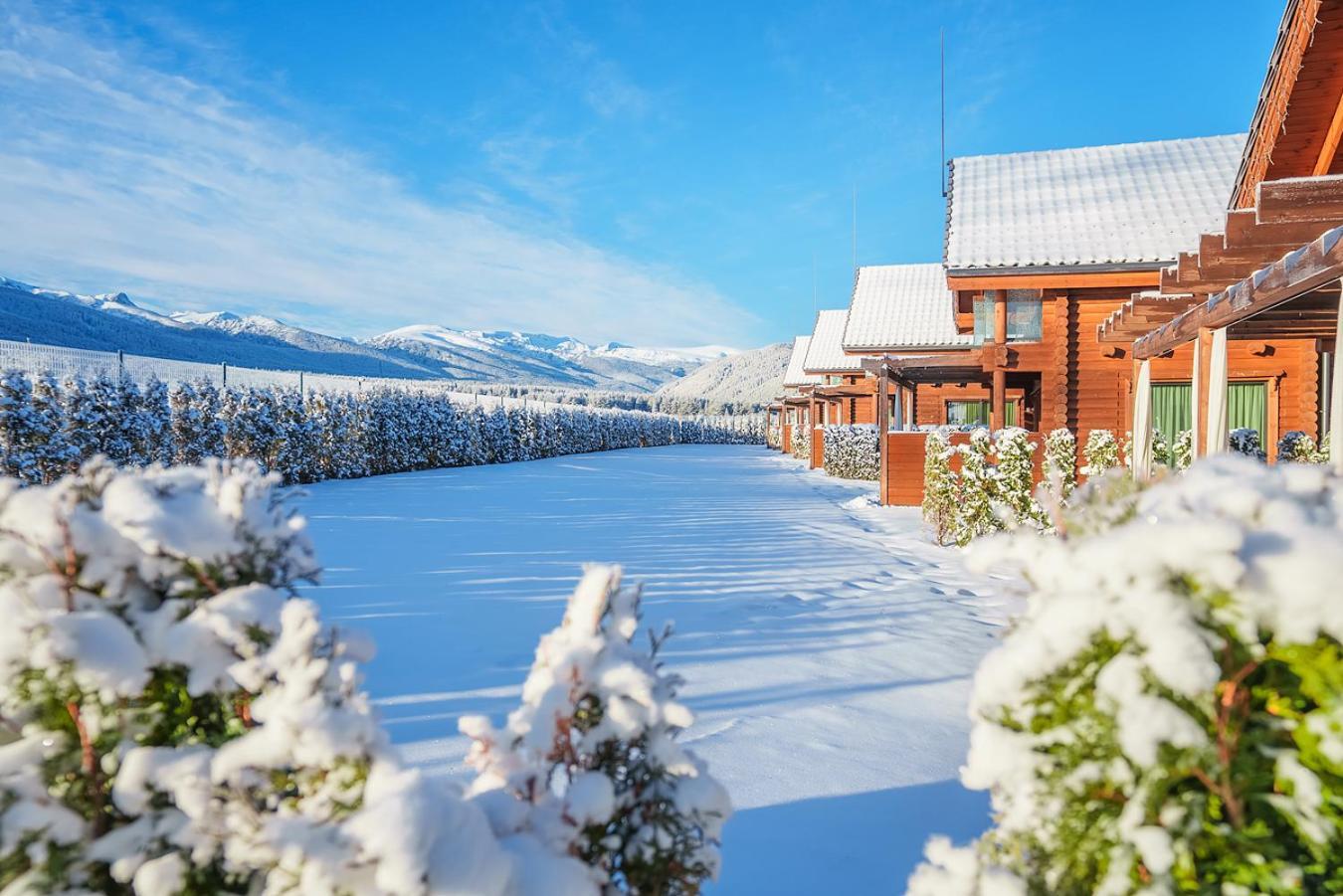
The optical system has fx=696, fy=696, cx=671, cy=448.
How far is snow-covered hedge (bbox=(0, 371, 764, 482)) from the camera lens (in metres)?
10.3

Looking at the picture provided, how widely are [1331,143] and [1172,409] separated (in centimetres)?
571

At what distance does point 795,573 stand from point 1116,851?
5621 millimetres

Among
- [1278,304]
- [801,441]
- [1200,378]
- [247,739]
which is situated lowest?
[801,441]

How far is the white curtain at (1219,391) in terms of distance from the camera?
513 cm

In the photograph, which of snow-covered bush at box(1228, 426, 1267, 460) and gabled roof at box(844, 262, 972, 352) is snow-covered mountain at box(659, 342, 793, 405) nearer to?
gabled roof at box(844, 262, 972, 352)

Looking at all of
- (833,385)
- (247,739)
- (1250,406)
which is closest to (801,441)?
(833,385)

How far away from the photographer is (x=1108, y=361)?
37.8ft

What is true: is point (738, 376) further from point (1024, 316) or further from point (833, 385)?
point (1024, 316)

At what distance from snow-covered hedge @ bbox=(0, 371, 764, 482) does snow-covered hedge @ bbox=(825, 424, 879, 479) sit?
1307cm

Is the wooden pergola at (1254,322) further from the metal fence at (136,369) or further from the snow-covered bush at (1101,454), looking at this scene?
the metal fence at (136,369)

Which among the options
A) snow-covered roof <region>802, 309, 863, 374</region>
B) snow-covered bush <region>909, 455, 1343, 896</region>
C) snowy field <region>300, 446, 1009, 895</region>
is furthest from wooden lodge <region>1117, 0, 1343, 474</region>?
snow-covered roof <region>802, 309, 863, 374</region>

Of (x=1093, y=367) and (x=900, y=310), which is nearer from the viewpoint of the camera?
(x=1093, y=367)

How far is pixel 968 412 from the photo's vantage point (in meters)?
18.1

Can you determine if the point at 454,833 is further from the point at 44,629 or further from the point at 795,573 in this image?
the point at 795,573
